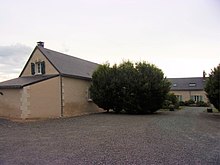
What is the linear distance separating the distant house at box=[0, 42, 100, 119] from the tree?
11.2 m

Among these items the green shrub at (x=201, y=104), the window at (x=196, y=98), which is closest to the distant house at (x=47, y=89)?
the green shrub at (x=201, y=104)

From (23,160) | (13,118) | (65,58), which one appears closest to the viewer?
(23,160)

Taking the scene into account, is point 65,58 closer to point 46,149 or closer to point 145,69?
point 145,69

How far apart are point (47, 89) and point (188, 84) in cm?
4266

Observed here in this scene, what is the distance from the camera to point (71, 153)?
810cm

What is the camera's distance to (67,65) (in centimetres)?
2595

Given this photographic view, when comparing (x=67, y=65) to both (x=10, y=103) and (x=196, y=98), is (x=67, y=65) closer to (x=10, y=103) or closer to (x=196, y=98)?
(x=10, y=103)

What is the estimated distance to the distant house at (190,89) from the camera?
180 ft

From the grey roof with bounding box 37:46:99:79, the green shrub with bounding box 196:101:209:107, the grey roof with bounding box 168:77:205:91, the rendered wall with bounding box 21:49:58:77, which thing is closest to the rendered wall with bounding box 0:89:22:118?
the rendered wall with bounding box 21:49:58:77

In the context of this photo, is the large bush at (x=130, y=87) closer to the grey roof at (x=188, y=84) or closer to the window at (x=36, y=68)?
the window at (x=36, y=68)

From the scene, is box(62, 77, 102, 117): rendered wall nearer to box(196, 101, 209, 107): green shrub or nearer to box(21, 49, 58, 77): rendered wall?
box(21, 49, 58, 77): rendered wall

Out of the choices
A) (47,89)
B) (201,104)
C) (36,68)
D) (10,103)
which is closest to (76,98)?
(47,89)

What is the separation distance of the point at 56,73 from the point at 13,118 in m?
5.14

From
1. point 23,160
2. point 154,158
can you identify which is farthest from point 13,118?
point 154,158
